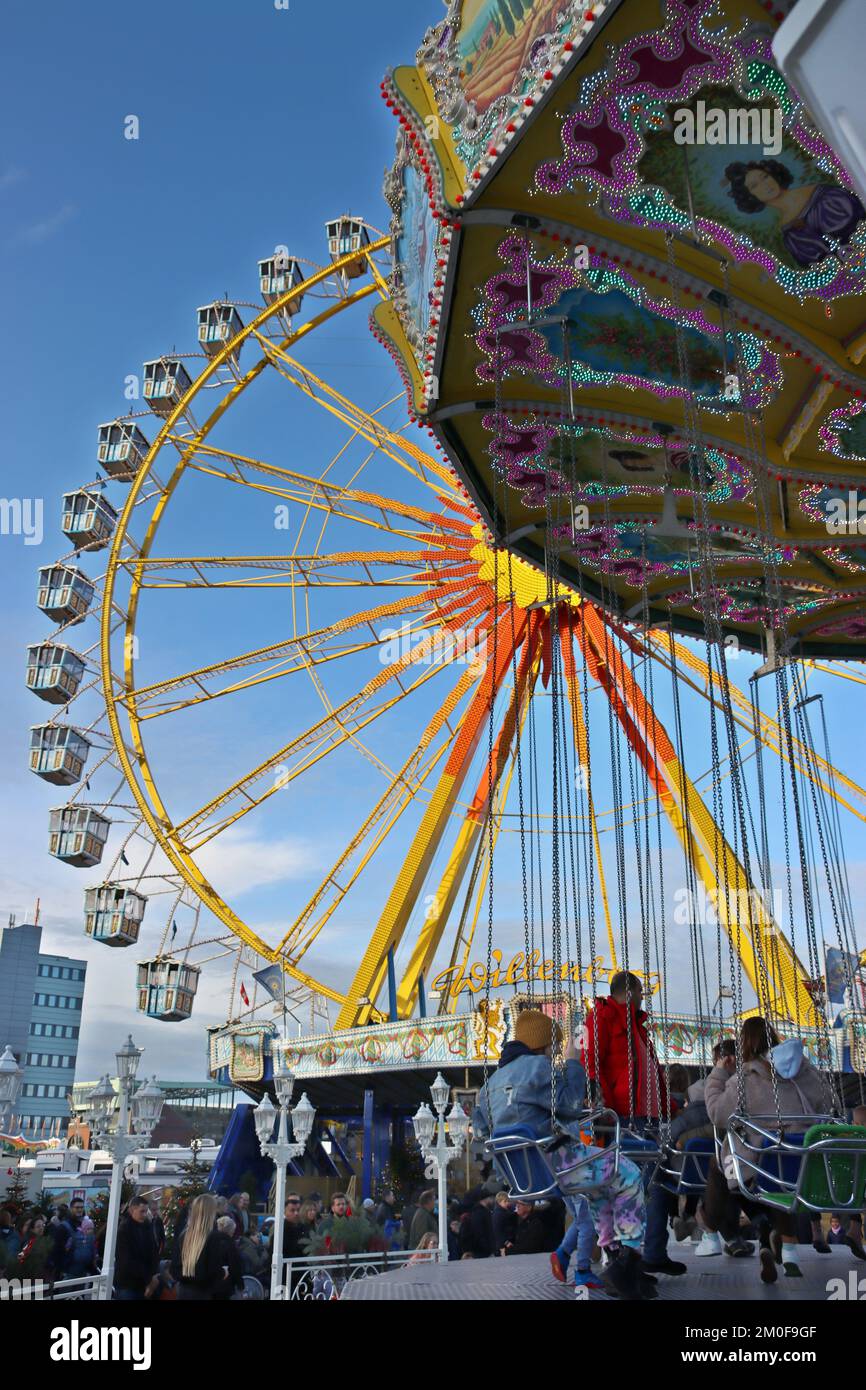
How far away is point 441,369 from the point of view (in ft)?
21.4

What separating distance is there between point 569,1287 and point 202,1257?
165 cm

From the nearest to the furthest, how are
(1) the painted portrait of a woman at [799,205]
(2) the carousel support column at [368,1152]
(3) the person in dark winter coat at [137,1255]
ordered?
(1) the painted portrait of a woman at [799,205]
(3) the person in dark winter coat at [137,1255]
(2) the carousel support column at [368,1152]

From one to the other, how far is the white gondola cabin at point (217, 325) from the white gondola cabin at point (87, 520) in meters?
3.23

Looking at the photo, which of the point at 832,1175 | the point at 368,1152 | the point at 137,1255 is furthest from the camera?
the point at 368,1152

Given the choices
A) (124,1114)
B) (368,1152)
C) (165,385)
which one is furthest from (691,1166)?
(165,385)

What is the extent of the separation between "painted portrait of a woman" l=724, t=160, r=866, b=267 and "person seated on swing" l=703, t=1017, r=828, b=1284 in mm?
3721

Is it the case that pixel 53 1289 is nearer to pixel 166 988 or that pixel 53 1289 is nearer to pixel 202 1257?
pixel 202 1257

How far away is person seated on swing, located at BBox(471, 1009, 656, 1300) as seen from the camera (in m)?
4.53

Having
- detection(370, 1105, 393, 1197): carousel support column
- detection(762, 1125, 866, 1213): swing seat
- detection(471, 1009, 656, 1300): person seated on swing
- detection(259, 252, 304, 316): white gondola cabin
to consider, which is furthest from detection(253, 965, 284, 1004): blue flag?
detection(762, 1125, 866, 1213): swing seat

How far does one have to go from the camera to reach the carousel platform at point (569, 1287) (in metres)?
4.79

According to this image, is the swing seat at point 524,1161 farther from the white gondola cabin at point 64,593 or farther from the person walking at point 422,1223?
the white gondola cabin at point 64,593

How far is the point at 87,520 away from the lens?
1911 cm

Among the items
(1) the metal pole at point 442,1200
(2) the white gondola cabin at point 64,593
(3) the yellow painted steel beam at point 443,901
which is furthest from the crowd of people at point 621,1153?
(2) the white gondola cabin at point 64,593
